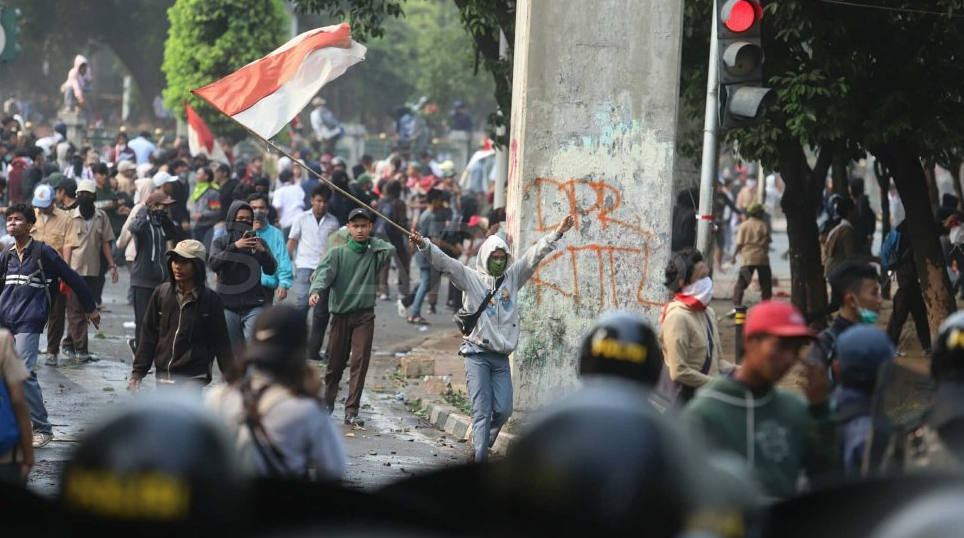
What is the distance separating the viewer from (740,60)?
33.8 feet

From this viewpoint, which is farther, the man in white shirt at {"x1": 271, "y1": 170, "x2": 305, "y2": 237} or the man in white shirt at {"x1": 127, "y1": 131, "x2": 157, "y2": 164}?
the man in white shirt at {"x1": 127, "y1": 131, "x2": 157, "y2": 164}

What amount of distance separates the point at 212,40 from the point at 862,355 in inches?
1206

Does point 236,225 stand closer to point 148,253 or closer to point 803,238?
point 148,253

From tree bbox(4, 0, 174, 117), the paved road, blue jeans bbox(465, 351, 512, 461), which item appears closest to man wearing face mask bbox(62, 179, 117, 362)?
the paved road

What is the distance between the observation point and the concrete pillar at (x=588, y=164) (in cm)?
1119

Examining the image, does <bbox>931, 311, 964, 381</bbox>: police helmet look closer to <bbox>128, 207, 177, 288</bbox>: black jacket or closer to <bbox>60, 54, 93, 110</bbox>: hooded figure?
<bbox>128, 207, 177, 288</bbox>: black jacket

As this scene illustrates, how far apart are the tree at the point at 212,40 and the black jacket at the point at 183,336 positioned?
81.1 feet

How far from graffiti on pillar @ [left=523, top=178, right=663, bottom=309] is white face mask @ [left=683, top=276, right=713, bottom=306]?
11.4 feet

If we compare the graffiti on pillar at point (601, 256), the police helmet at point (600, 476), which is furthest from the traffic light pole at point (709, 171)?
the police helmet at point (600, 476)

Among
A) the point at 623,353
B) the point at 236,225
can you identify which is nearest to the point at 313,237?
the point at 236,225

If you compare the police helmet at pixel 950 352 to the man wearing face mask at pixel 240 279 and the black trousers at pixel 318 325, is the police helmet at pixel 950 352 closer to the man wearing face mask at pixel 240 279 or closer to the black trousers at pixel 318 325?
the man wearing face mask at pixel 240 279

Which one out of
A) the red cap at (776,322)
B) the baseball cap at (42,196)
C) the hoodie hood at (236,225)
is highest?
the baseball cap at (42,196)

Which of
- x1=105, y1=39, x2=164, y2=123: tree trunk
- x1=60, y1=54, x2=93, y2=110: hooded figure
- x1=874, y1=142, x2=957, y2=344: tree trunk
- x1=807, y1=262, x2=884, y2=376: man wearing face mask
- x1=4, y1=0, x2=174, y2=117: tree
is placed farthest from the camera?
x1=105, y1=39, x2=164, y2=123: tree trunk

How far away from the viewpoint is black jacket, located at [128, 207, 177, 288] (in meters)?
13.1
